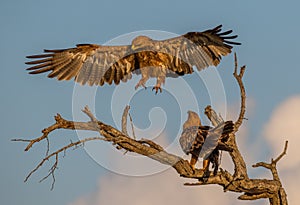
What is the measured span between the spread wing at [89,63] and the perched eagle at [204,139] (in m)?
3.27

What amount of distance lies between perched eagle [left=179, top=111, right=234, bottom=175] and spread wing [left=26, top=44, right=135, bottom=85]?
327cm

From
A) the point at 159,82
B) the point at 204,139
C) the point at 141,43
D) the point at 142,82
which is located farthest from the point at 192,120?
the point at 141,43

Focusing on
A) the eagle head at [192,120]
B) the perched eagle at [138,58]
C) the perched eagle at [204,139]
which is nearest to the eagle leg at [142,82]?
the perched eagle at [138,58]

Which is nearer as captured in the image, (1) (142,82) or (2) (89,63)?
(1) (142,82)

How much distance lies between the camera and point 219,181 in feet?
33.9

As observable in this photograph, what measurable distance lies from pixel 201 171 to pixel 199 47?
5.34 m

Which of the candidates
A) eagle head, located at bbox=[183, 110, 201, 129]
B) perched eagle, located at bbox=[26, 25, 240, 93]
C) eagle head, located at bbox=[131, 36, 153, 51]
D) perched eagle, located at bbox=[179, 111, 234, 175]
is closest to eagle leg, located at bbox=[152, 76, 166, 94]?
perched eagle, located at bbox=[26, 25, 240, 93]

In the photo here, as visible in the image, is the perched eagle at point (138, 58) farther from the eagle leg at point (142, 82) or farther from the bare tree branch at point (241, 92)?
the bare tree branch at point (241, 92)

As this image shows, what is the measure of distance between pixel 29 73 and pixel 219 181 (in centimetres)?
572

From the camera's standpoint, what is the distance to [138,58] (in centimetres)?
1420

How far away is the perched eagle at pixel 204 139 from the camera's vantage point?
414 inches

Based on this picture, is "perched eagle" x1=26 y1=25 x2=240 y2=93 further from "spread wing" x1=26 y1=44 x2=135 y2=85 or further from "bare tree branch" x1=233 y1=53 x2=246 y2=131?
"bare tree branch" x1=233 y1=53 x2=246 y2=131

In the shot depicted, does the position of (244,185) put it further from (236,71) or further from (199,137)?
(236,71)

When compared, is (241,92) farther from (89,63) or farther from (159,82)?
(89,63)
